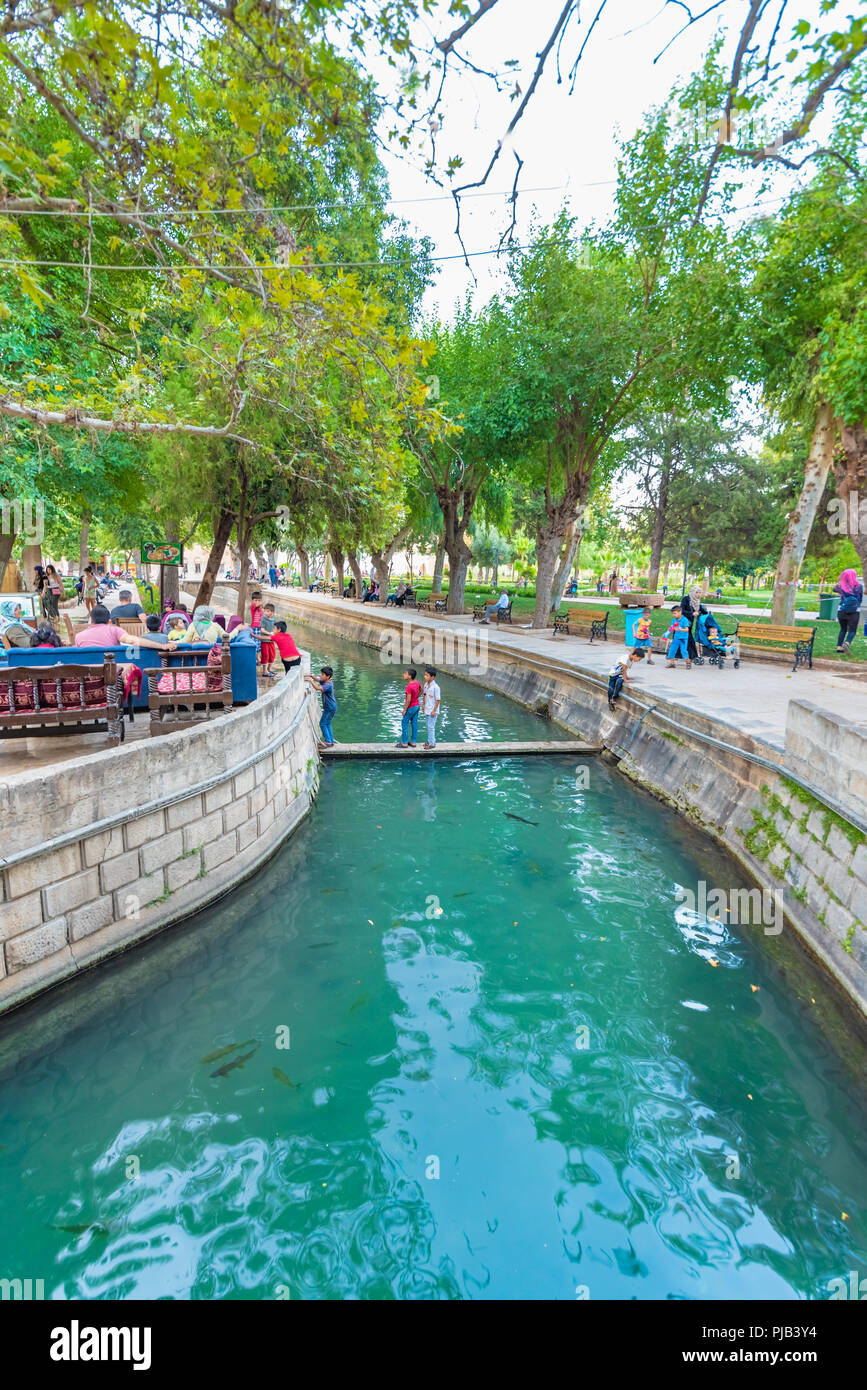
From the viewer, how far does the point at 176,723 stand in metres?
8.05

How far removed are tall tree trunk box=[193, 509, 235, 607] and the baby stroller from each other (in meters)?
13.2

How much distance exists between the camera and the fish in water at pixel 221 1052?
5254 mm

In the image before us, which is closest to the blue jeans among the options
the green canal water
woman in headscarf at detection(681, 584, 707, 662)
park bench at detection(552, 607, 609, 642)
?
the green canal water

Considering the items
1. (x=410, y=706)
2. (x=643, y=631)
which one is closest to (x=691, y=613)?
(x=643, y=631)

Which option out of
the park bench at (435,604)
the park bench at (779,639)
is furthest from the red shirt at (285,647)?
the park bench at (435,604)

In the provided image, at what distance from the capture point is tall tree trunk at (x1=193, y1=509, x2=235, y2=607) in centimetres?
1828

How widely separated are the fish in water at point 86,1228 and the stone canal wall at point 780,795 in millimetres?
6039

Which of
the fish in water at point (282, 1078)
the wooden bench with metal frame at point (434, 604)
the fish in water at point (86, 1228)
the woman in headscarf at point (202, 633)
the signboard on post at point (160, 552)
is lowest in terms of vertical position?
the fish in water at point (86, 1228)

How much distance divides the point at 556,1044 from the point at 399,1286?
2235mm

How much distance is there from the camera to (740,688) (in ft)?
44.0

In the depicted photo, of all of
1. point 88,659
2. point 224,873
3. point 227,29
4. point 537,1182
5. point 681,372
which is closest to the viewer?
point 537,1182

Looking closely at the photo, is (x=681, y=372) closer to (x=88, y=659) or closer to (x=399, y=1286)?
A: (x=88, y=659)

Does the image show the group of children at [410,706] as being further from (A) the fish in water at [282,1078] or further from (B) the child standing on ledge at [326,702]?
(A) the fish in water at [282,1078]

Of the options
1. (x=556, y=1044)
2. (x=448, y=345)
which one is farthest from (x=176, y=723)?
(x=448, y=345)
